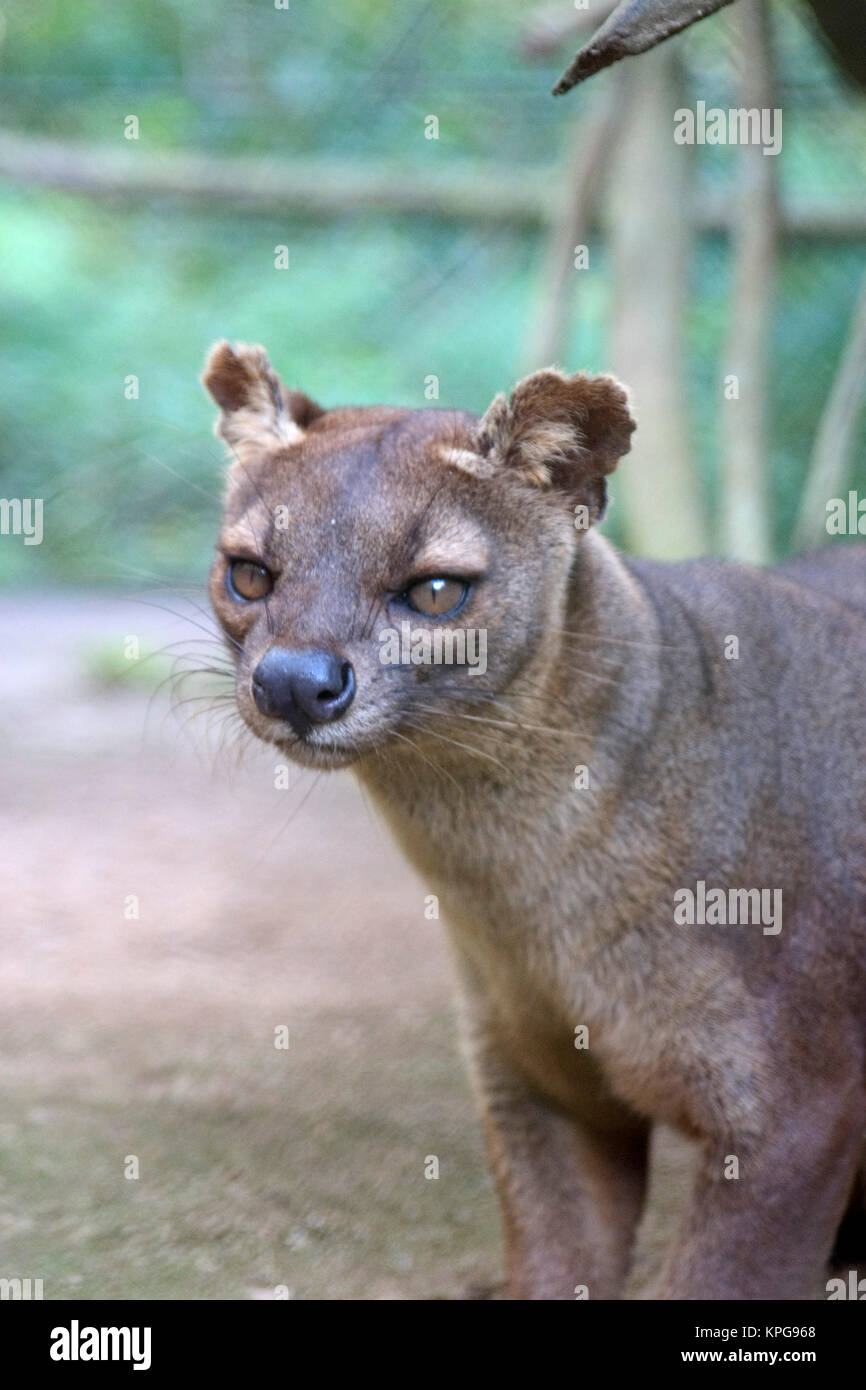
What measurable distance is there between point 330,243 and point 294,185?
0.66m

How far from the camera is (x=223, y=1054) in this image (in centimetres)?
577

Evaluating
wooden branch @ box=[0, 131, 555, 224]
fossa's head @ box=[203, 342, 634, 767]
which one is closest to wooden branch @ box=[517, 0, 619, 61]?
wooden branch @ box=[0, 131, 555, 224]

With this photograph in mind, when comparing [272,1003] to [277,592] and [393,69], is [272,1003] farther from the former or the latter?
[393,69]

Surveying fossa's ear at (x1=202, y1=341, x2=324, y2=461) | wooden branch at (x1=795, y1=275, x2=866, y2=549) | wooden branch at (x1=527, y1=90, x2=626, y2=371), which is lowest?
fossa's ear at (x1=202, y1=341, x2=324, y2=461)

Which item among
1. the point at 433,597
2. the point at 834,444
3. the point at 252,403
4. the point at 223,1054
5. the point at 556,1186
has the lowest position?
the point at 556,1186

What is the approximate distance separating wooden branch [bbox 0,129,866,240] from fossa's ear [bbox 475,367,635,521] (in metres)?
5.23

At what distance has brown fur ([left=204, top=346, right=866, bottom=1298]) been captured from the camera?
12.4 ft

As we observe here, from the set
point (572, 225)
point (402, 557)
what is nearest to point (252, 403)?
point (402, 557)

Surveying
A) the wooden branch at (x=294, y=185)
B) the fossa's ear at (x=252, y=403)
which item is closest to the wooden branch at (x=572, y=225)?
the wooden branch at (x=294, y=185)

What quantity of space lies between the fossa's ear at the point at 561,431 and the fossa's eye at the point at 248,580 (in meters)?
0.58

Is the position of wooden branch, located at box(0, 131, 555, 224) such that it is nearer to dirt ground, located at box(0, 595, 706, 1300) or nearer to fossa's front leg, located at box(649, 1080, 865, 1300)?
dirt ground, located at box(0, 595, 706, 1300)

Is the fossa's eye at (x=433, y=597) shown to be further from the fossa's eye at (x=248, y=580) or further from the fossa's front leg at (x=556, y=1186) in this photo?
the fossa's front leg at (x=556, y=1186)

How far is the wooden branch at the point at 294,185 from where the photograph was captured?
29.5ft

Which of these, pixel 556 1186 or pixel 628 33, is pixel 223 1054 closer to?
pixel 556 1186
